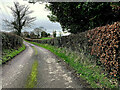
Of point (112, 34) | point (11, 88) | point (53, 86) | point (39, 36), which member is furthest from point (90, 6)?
point (39, 36)

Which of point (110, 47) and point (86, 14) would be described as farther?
point (86, 14)

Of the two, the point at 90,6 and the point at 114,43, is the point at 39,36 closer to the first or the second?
the point at 90,6

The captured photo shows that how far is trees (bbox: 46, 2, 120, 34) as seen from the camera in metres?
8.55

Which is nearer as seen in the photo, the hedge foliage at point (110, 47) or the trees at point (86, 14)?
the hedge foliage at point (110, 47)

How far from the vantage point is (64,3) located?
32.4 ft

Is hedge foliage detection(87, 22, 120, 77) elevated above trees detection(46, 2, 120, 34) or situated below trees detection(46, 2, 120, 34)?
below

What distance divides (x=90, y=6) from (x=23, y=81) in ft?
26.2

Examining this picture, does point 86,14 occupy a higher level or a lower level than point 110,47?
higher

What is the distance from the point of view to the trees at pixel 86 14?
855 cm

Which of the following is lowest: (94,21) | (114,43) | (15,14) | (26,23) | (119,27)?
(114,43)

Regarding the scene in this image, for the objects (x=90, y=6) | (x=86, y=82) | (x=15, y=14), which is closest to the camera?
(x=86, y=82)

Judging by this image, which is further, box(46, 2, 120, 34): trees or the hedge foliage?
box(46, 2, 120, 34): trees

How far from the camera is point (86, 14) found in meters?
10.1

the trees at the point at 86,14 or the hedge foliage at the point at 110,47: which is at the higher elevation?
the trees at the point at 86,14
